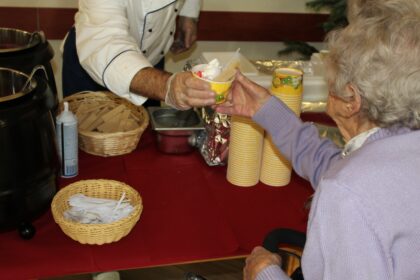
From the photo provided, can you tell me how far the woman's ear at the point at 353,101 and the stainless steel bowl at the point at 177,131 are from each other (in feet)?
2.18

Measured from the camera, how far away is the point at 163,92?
5.38 feet

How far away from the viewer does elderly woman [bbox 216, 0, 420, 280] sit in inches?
42.5

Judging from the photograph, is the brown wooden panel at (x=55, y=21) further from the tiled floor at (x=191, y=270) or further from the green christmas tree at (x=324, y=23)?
the tiled floor at (x=191, y=270)

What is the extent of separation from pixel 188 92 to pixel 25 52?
1.85 ft

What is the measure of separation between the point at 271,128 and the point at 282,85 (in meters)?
0.15

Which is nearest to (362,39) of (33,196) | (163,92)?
(163,92)

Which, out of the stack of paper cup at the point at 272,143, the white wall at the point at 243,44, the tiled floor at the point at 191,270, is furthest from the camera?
the white wall at the point at 243,44

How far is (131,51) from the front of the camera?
1.71 metres

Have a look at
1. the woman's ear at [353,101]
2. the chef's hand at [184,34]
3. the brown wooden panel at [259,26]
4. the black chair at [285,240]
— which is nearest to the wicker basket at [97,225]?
the black chair at [285,240]

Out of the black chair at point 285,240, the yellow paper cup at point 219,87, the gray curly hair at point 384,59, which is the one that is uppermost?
the gray curly hair at point 384,59

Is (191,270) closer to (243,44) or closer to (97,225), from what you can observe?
(97,225)

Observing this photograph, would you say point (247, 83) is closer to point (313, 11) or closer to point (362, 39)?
point (362, 39)

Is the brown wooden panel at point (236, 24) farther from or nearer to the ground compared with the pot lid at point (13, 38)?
nearer to the ground

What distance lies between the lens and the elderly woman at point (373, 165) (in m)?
1.08
